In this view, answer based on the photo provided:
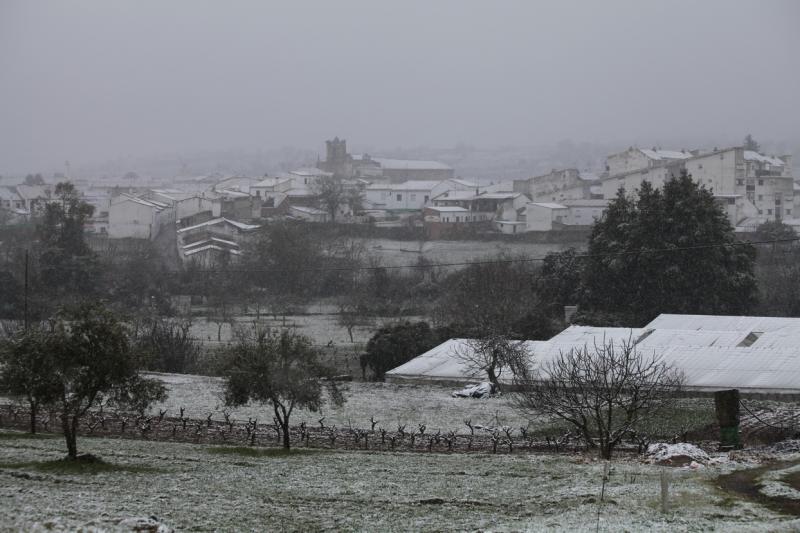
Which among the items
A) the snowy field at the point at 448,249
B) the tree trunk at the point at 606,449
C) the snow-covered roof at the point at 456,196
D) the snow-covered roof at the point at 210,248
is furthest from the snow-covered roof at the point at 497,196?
the tree trunk at the point at 606,449

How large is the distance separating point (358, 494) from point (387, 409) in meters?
12.8

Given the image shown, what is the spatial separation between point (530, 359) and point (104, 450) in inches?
658

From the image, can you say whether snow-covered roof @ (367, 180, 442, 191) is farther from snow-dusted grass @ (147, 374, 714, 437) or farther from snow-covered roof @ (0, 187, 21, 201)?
snow-dusted grass @ (147, 374, 714, 437)

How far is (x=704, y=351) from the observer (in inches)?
1344

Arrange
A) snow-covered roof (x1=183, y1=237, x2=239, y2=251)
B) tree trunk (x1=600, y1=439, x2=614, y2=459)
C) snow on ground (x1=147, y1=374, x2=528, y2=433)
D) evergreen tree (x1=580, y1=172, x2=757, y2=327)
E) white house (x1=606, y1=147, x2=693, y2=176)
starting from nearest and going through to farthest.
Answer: tree trunk (x1=600, y1=439, x2=614, y2=459), snow on ground (x1=147, y1=374, x2=528, y2=433), evergreen tree (x1=580, y1=172, x2=757, y2=327), snow-covered roof (x1=183, y1=237, x2=239, y2=251), white house (x1=606, y1=147, x2=693, y2=176)

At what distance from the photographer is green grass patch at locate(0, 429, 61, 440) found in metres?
22.6

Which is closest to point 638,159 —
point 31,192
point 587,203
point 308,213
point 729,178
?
point 729,178

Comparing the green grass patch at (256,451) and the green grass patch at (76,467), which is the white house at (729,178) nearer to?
the green grass patch at (256,451)

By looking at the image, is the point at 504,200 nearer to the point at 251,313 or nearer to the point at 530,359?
the point at 251,313

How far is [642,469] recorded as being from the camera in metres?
18.8

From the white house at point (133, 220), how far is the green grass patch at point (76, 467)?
6780 centimetres

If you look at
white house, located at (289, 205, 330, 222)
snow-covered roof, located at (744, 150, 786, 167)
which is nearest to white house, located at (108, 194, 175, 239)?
white house, located at (289, 205, 330, 222)

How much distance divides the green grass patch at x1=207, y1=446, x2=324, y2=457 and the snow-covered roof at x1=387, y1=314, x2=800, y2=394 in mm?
10960

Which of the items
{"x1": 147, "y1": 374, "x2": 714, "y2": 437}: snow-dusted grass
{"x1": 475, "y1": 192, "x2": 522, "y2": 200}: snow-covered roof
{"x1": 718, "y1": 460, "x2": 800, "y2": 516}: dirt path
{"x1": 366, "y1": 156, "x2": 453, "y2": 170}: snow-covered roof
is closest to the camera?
{"x1": 718, "y1": 460, "x2": 800, "y2": 516}: dirt path
